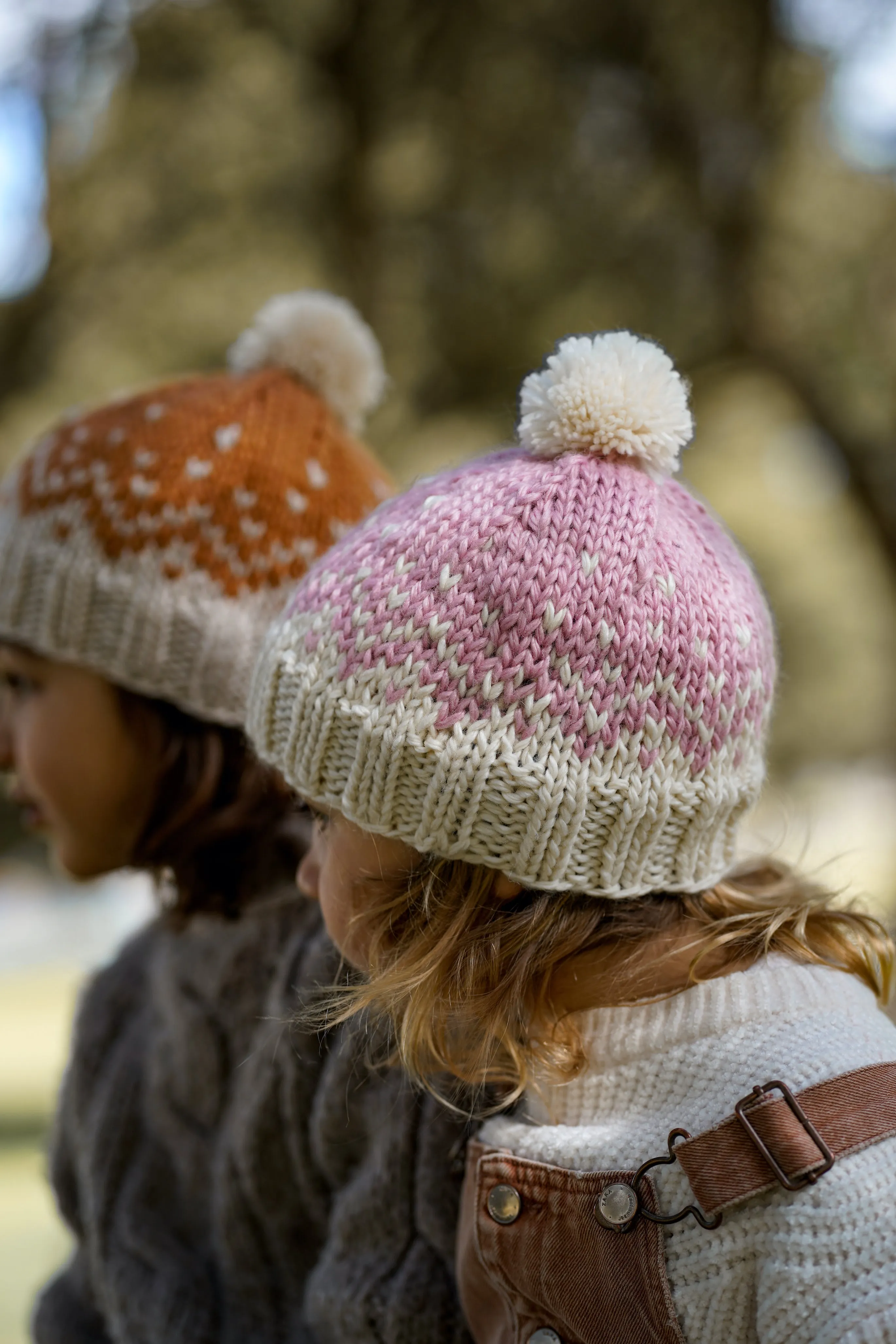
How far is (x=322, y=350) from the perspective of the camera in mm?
1614

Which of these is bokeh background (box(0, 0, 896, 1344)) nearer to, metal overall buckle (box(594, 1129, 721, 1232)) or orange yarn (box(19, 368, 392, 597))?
orange yarn (box(19, 368, 392, 597))

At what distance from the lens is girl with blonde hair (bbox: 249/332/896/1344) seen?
945mm

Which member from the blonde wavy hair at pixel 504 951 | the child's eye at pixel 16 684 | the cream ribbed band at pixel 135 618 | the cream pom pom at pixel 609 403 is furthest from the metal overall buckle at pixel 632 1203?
the child's eye at pixel 16 684

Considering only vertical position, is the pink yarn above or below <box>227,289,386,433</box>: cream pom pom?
below

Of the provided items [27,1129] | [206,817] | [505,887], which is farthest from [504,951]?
[27,1129]

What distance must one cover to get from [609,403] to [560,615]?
0.22 meters

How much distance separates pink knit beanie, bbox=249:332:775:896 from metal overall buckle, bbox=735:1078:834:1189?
0.65 feet

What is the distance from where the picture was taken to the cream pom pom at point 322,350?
161 cm

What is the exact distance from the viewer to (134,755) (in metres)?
1.54

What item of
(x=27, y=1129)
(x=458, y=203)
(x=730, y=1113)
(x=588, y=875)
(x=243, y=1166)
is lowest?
(x=27, y=1129)

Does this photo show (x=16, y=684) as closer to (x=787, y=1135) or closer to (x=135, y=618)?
(x=135, y=618)

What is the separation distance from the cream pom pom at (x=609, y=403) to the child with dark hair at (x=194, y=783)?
481mm

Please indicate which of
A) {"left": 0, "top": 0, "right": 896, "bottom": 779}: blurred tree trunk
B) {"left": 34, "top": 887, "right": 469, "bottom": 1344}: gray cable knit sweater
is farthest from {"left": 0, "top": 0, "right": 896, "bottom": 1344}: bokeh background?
{"left": 34, "top": 887, "right": 469, "bottom": 1344}: gray cable knit sweater

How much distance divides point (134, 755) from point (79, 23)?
3.54 m
